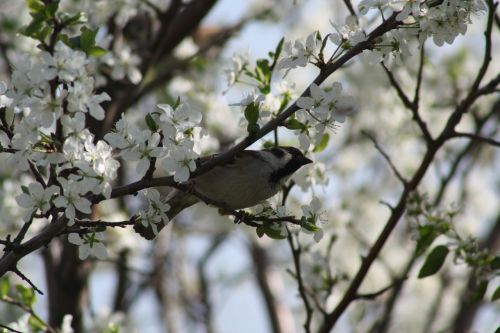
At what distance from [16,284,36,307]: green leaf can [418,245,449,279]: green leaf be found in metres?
1.54

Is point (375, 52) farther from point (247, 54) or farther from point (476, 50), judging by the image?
point (476, 50)

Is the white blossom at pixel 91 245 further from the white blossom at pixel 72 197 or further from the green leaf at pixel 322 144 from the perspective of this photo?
the green leaf at pixel 322 144

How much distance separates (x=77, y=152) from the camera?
6.38 ft

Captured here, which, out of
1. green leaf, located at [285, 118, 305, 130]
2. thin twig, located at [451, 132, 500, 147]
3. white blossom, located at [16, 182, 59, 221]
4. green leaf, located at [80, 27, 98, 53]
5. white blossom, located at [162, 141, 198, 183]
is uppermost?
thin twig, located at [451, 132, 500, 147]

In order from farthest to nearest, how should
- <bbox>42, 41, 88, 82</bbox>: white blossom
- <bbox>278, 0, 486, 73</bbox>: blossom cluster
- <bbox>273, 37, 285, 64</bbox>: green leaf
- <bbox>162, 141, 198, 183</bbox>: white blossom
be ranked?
<bbox>273, 37, 285, 64</bbox>: green leaf → <bbox>278, 0, 486, 73</bbox>: blossom cluster → <bbox>162, 141, 198, 183</bbox>: white blossom → <bbox>42, 41, 88, 82</bbox>: white blossom

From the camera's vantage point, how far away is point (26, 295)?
286 centimetres

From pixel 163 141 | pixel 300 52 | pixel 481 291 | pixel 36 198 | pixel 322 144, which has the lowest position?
pixel 481 291

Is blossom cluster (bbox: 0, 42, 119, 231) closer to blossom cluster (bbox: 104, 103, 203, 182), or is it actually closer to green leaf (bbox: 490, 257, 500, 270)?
blossom cluster (bbox: 104, 103, 203, 182)

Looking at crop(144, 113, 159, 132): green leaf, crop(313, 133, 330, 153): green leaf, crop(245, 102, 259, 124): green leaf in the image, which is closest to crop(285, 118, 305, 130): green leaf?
crop(245, 102, 259, 124): green leaf

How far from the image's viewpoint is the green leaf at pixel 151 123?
2.06 m

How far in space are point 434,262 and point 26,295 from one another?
161cm

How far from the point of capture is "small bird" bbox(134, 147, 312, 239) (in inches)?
116

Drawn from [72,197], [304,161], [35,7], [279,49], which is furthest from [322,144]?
[35,7]

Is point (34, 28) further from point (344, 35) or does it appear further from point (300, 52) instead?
point (344, 35)
